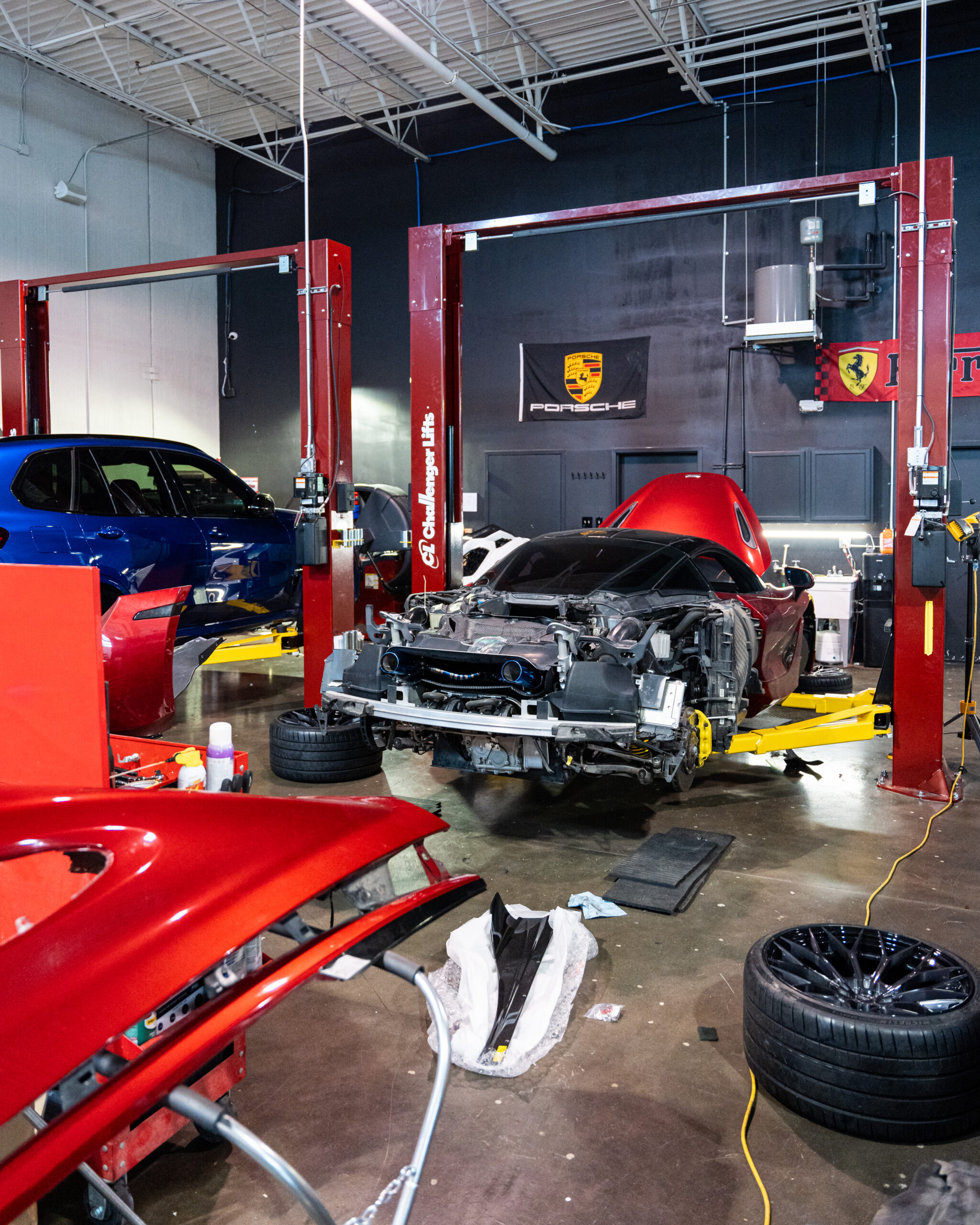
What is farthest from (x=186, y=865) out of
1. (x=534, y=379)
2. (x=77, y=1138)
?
(x=534, y=379)

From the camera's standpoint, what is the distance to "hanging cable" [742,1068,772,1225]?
2.00 metres

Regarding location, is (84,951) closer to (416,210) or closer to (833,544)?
(833,544)

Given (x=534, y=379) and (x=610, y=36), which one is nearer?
(x=610, y=36)

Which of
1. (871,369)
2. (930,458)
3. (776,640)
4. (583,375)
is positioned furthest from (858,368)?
(776,640)

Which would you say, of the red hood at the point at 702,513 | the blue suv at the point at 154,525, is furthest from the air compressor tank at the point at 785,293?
the blue suv at the point at 154,525

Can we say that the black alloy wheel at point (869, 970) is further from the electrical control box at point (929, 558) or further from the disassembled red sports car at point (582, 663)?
the electrical control box at point (929, 558)

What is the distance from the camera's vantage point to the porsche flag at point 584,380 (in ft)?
37.0

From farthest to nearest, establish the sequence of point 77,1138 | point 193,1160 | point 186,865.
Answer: point 193,1160 → point 186,865 → point 77,1138

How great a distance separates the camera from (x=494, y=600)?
4.79 metres

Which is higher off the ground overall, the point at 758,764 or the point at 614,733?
the point at 614,733

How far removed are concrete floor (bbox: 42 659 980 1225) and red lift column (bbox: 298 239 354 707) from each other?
91.9 inches

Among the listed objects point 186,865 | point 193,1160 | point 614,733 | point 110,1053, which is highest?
point 186,865

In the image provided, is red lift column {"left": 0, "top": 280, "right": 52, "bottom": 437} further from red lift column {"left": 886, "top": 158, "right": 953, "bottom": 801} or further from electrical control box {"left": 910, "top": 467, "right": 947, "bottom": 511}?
electrical control box {"left": 910, "top": 467, "right": 947, "bottom": 511}

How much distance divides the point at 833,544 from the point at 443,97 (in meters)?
7.61
